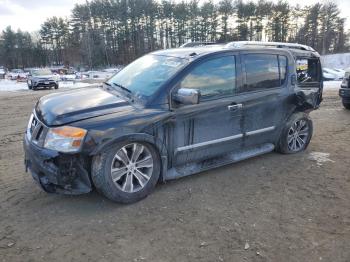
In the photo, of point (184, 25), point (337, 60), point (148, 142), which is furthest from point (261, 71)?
point (184, 25)

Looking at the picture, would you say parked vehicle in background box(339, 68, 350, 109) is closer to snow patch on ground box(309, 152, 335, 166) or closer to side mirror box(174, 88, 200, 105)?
snow patch on ground box(309, 152, 335, 166)

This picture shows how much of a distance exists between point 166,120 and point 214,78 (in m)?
0.93

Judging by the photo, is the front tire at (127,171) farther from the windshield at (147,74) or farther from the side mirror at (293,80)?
the side mirror at (293,80)

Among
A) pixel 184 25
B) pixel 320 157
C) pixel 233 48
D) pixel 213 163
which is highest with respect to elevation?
pixel 184 25

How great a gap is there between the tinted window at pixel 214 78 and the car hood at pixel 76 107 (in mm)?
864

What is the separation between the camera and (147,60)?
4.73 metres

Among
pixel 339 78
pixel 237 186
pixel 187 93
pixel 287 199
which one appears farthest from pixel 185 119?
pixel 339 78

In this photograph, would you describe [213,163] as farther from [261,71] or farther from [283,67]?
[283,67]

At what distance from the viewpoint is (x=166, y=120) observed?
3752mm

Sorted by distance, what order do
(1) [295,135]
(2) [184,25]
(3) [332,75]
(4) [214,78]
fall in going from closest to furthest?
(4) [214,78]
(1) [295,135]
(3) [332,75]
(2) [184,25]

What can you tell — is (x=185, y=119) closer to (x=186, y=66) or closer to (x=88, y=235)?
(x=186, y=66)

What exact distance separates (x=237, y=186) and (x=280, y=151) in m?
1.53

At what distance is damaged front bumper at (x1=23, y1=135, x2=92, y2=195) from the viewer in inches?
130

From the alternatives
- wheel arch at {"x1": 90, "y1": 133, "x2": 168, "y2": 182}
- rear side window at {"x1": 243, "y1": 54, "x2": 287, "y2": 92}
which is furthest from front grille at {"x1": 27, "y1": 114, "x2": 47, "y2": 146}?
rear side window at {"x1": 243, "y1": 54, "x2": 287, "y2": 92}
